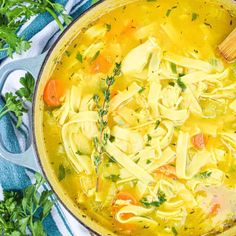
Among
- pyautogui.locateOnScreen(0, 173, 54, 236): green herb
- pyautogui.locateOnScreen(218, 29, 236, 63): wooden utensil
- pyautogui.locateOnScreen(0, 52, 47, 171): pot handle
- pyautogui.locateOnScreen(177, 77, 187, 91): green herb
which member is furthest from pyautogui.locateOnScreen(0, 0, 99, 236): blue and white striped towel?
pyautogui.locateOnScreen(218, 29, 236, 63): wooden utensil

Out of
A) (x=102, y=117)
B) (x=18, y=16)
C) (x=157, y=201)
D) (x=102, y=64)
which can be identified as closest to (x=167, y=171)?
(x=157, y=201)

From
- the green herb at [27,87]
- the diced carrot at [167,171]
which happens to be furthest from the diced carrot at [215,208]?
the green herb at [27,87]

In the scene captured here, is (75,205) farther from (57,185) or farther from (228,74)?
(228,74)

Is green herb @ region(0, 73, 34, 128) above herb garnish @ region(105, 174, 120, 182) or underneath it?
above

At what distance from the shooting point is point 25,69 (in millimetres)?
2801

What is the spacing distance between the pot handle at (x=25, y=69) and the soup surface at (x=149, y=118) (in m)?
0.08

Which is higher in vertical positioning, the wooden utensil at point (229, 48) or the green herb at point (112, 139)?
the wooden utensil at point (229, 48)

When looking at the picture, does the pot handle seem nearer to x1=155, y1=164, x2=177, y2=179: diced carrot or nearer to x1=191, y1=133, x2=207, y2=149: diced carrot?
x1=155, y1=164, x2=177, y2=179: diced carrot

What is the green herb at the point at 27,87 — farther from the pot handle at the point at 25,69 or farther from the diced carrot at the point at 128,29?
the diced carrot at the point at 128,29

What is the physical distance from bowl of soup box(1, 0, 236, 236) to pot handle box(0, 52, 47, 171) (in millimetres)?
52

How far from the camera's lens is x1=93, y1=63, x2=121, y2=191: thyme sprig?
9.16 ft

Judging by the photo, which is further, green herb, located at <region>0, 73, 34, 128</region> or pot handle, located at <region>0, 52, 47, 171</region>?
green herb, located at <region>0, 73, 34, 128</region>

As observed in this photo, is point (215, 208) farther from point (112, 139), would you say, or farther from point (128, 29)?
point (128, 29)

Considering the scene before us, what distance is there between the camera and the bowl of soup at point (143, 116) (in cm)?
279
